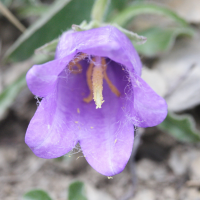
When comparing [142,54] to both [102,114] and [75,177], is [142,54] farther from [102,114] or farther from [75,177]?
[75,177]

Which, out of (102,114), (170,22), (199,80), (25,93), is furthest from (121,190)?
(170,22)

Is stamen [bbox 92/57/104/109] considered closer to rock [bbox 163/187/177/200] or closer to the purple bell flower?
the purple bell flower

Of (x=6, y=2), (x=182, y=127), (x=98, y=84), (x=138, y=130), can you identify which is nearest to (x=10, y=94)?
(x=6, y=2)

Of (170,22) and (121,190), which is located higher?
(170,22)

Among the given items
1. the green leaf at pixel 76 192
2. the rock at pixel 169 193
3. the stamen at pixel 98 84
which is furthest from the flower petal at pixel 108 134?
the rock at pixel 169 193

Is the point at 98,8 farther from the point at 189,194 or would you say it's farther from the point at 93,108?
the point at 189,194

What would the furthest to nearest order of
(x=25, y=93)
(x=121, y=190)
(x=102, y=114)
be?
(x=25, y=93)
(x=121, y=190)
(x=102, y=114)

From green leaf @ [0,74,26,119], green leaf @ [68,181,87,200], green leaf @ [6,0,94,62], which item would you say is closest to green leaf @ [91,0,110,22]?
green leaf @ [6,0,94,62]
